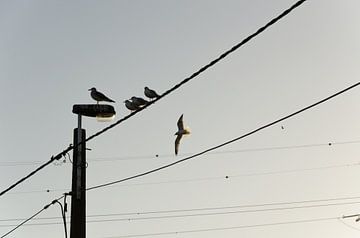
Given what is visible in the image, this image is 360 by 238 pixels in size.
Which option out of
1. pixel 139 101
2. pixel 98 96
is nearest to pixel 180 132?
pixel 139 101

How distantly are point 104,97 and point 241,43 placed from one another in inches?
299

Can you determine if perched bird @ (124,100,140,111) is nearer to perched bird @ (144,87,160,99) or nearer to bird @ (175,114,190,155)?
perched bird @ (144,87,160,99)

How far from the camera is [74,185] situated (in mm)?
12078

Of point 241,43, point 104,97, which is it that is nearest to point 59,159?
point 104,97

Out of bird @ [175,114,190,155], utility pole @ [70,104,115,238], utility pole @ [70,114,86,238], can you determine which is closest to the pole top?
utility pole @ [70,104,115,238]

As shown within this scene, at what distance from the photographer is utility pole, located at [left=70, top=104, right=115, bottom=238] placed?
11.6 metres

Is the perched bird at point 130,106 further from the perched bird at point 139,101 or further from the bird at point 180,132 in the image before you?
the bird at point 180,132

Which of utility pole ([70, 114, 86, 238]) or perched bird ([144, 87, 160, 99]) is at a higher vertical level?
perched bird ([144, 87, 160, 99])

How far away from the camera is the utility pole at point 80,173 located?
38.0 ft

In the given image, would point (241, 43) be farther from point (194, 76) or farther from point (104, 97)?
point (104, 97)

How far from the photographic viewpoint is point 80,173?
12125 millimetres

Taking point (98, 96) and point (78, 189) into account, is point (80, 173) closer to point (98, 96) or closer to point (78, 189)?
point (78, 189)

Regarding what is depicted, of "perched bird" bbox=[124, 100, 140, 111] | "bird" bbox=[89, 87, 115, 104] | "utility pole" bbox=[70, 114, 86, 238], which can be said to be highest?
"bird" bbox=[89, 87, 115, 104]

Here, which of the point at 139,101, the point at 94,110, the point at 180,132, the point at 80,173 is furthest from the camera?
the point at 94,110
